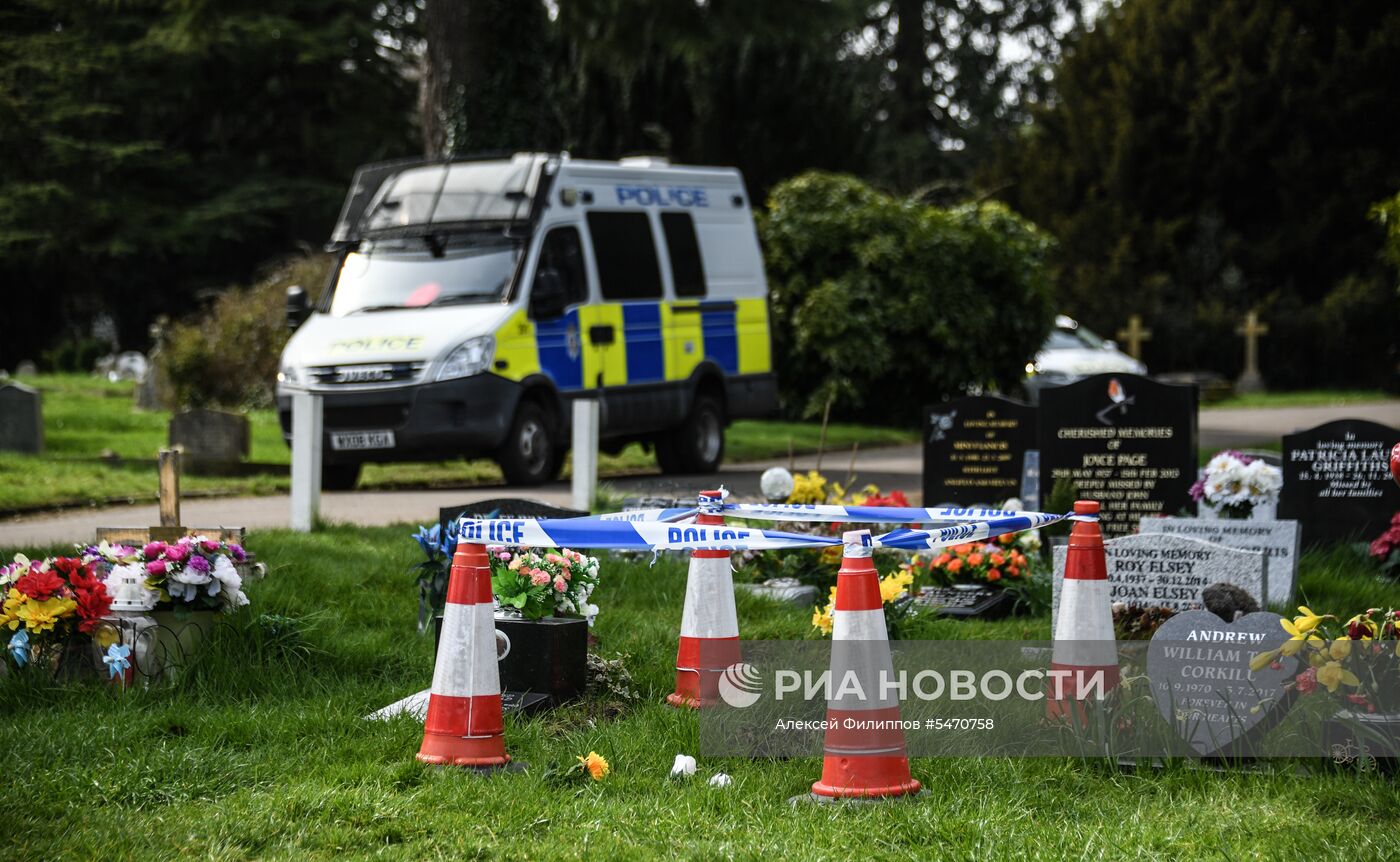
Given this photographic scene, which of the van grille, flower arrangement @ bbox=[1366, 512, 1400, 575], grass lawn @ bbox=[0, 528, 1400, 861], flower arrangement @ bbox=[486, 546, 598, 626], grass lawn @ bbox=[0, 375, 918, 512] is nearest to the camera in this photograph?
grass lawn @ bbox=[0, 528, 1400, 861]

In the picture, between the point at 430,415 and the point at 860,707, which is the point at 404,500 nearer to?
the point at 430,415

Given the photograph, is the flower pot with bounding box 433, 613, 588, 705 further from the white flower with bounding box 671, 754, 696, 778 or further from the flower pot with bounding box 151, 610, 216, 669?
the flower pot with bounding box 151, 610, 216, 669

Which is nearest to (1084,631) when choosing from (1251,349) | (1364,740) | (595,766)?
(1364,740)

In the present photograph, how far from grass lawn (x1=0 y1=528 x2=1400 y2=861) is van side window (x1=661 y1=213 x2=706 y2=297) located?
31.6 feet

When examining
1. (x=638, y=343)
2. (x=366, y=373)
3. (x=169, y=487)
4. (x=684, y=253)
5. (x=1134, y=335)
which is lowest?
(x=169, y=487)

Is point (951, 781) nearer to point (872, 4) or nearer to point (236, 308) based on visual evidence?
point (236, 308)

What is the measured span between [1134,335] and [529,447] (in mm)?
21456

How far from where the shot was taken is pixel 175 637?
6.83 meters

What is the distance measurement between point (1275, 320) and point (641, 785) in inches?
1272

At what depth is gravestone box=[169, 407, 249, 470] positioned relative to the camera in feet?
51.5

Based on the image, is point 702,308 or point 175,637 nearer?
point 175,637

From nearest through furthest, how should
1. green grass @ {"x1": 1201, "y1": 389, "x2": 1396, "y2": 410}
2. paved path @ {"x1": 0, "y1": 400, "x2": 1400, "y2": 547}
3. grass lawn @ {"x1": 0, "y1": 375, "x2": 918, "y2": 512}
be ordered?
paved path @ {"x1": 0, "y1": 400, "x2": 1400, "y2": 547} < grass lawn @ {"x1": 0, "y1": 375, "x2": 918, "y2": 512} < green grass @ {"x1": 1201, "y1": 389, "x2": 1396, "y2": 410}

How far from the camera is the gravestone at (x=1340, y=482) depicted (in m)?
10.3

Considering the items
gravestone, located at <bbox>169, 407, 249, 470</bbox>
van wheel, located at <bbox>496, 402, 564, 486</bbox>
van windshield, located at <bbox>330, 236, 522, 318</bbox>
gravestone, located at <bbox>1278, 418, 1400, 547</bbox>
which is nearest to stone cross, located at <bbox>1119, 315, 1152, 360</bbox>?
van wheel, located at <bbox>496, 402, 564, 486</bbox>
